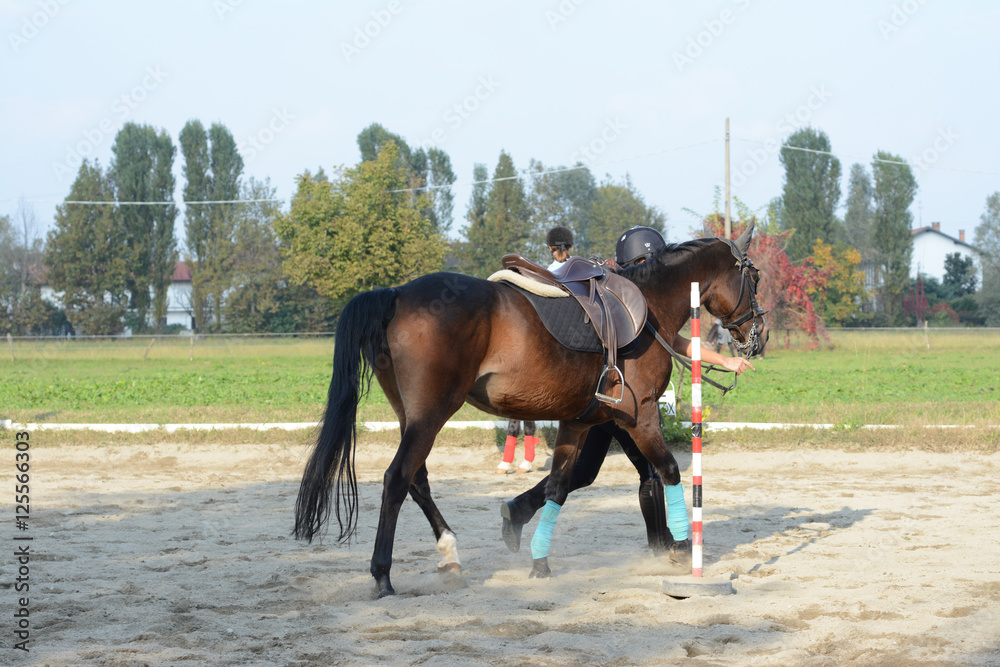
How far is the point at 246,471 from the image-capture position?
934cm

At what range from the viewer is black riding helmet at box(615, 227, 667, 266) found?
20.2 feet

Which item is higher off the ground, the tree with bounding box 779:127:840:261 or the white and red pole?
the tree with bounding box 779:127:840:261

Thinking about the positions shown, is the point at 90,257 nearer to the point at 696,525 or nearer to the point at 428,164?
the point at 428,164

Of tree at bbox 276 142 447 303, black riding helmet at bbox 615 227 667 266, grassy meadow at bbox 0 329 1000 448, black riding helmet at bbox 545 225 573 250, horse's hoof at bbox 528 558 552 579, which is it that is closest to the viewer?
horse's hoof at bbox 528 558 552 579

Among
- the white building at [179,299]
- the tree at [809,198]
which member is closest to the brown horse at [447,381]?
the tree at [809,198]

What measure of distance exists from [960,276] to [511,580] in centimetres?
7190

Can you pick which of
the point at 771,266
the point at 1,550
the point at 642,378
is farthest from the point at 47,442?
the point at 771,266

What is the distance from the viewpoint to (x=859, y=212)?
259ft

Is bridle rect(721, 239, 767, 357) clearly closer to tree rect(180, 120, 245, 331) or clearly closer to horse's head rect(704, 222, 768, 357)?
horse's head rect(704, 222, 768, 357)

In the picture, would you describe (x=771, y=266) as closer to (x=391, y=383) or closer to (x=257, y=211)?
(x=391, y=383)

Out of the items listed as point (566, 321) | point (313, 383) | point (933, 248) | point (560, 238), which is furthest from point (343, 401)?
point (933, 248)

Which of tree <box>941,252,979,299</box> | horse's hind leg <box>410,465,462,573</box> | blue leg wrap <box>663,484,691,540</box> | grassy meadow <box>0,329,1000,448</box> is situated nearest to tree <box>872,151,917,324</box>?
tree <box>941,252,979,299</box>

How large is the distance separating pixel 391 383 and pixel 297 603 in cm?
135

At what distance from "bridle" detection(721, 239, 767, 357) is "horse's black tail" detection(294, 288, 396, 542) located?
8.33 feet
